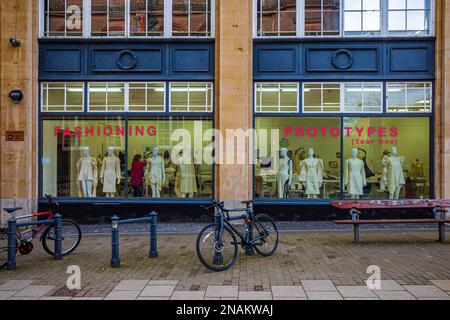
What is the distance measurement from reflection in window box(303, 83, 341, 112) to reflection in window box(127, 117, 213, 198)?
2.94m

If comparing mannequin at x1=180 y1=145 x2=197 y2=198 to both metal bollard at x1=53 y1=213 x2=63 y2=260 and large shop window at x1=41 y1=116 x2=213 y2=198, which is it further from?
metal bollard at x1=53 y1=213 x2=63 y2=260

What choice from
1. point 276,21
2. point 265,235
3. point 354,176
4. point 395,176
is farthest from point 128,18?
point 395,176

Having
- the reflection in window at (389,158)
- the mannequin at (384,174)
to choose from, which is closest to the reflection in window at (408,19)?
the reflection in window at (389,158)

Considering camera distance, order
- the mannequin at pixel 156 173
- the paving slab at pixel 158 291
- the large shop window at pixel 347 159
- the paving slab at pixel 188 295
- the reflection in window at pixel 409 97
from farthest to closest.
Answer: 1. the mannequin at pixel 156 173
2. the large shop window at pixel 347 159
3. the reflection in window at pixel 409 97
4. the paving slab at pixel 158 291
5. the paving slab at pixel 188 295

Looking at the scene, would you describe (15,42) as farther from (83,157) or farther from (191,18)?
(191,18)

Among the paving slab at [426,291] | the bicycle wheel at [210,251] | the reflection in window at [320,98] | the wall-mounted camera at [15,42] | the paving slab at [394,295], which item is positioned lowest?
the paving slab at [394,295]

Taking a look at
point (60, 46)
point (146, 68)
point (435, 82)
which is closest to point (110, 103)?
point (146, 68)

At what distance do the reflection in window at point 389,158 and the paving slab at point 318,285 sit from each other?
235 inches

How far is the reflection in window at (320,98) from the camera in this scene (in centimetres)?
1137

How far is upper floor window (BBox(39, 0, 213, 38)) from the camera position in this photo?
11430 mm

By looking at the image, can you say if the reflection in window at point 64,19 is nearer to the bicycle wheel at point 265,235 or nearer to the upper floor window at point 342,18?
the upper floor window at point 342,18

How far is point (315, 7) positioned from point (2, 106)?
366 inches

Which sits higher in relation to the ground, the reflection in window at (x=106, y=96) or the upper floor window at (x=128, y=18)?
the upper floor window at (x=128, y=18)

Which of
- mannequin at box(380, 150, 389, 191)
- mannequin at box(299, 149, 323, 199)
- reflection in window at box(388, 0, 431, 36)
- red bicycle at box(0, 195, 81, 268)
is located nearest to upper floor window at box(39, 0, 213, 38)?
mannequin at box(299, 149, 323, 199)
